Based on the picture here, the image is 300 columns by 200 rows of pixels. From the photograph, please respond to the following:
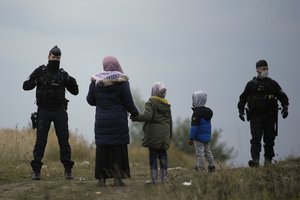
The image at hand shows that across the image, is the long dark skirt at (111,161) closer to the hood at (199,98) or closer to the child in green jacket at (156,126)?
the child in green jacket at (156,126)

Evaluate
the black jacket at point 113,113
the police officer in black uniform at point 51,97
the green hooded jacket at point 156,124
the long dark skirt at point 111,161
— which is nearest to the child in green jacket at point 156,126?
the green hooded jacket at point 156,124

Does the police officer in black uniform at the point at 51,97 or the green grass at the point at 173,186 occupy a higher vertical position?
the police officer in black uniform at the point at 51,97

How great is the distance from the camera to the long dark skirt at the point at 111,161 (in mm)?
10625

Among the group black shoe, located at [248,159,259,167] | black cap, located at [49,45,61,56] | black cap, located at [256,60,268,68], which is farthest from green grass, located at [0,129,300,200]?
black cap, located at [49,45,61,56]

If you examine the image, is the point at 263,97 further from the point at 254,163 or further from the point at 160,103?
the point at 160,103

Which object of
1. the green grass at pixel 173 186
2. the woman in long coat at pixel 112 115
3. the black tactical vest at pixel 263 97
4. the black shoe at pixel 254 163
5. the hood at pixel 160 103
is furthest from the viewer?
the black shoe at pixel 254 163

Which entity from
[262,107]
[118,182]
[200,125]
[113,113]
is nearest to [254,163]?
[262,107]

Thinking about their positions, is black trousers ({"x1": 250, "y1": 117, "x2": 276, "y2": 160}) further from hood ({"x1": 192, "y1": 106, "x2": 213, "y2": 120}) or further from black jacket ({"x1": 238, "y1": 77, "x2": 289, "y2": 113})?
hood ({"x1": 192, "y1": 106, "x2": 213, "y2": 120})

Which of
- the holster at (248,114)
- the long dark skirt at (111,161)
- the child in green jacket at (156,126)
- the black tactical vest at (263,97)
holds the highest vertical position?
the black tactical vest at (263,97)

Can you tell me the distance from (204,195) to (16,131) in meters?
15.2

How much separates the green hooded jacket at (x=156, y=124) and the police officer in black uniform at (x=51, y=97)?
172 cm

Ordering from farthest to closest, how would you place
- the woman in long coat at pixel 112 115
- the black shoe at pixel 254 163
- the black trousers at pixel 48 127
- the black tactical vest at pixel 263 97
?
the black shoe at pixel 254 163
the black tactical vest at pixel 263 97
the black trousers at pixel 48 127
the woman in long coat at pixel 112 115

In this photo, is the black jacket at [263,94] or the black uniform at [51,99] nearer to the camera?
the black uniform at [51,99]

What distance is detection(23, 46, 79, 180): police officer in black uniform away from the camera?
38.3 feet
